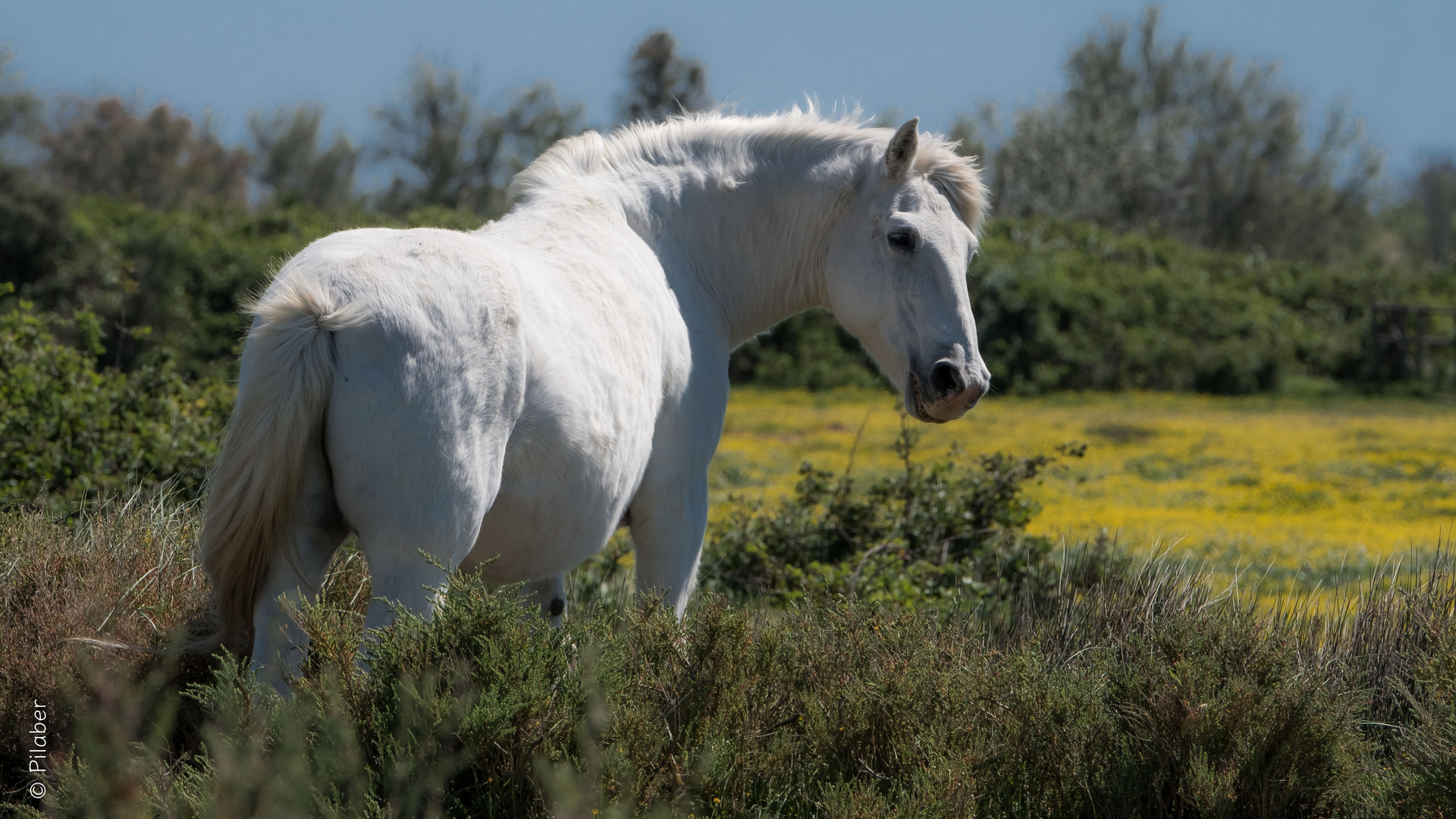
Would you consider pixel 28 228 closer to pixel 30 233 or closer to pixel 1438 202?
pixel 30 233

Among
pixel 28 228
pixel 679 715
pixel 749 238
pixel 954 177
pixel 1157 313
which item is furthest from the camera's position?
pixel 1157 313

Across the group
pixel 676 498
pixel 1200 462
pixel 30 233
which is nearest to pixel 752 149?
pixel 676 498

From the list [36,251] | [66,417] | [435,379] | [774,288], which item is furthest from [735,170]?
[36,251]

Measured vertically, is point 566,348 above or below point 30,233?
above

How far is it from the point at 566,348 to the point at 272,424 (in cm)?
70

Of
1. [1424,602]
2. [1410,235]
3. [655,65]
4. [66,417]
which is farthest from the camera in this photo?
Result: [1410,235]

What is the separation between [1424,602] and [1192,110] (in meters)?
43.1

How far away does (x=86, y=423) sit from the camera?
5094 millimetres

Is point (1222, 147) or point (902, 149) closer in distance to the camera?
point (902, 149)

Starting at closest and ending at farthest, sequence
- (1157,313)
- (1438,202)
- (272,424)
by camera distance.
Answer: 1. (272,424)
2. (1157,313)
3. (1438,202)

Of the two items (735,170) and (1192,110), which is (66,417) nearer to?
(735,170)

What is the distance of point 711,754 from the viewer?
2.25m

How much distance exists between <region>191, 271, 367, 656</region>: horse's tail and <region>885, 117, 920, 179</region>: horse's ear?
6.21 ft

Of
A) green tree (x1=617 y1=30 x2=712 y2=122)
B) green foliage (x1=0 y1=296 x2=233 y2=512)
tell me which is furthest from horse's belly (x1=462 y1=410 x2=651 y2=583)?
green tree (x1=617 y1=30 x2=712 y2=122)
